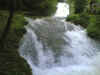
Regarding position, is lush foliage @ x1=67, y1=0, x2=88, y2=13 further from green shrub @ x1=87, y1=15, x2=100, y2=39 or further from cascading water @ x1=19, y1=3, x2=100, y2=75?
cascading water @ x1=19, y1=3, x2=100, y2=75

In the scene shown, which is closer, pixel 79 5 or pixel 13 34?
pixel 13 34

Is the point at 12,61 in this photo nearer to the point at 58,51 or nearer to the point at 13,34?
the point at 13,34

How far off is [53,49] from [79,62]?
169cm

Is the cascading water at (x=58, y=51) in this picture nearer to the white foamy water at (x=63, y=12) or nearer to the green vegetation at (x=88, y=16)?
the green vegetation at (x=88, y=16)

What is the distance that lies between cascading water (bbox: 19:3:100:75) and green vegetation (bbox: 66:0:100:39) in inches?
31.0

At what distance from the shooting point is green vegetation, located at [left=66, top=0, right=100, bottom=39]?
44.4 feet

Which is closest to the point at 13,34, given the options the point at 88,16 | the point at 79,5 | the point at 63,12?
the point at 88,16

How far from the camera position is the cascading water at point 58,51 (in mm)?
8867

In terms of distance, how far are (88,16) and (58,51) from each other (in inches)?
297

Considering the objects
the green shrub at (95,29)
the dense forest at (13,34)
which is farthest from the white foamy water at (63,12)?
the dense forest at (13,34)

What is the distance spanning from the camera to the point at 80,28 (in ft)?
49.1

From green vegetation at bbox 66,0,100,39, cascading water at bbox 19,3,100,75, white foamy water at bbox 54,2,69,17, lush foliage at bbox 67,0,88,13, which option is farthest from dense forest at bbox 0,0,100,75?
white foamy water at bbox 54,2,69,17

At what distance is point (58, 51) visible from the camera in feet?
33.9

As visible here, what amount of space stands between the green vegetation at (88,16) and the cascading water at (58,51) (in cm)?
79
